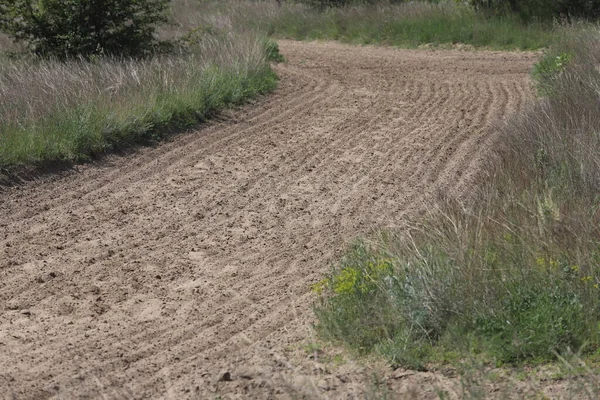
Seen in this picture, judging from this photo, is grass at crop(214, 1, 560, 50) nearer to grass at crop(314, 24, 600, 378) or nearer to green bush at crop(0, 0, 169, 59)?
green bush at crop(0, 0, 169, 59)

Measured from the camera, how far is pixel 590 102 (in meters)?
10.3

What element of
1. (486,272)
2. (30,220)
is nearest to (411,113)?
(30,220)

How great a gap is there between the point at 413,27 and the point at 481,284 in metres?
19.1

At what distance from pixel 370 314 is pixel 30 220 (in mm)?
4242

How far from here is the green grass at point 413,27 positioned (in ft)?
75.6

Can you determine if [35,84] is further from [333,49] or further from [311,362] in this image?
[333,49]

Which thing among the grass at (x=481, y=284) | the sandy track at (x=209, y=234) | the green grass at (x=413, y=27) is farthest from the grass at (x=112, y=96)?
the green grass at (x=413, y=27)

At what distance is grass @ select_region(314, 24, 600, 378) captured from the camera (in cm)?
571

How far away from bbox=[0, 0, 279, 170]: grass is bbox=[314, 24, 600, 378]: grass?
192 inches

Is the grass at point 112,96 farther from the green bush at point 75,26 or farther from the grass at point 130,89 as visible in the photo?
the green bush at point 75,26

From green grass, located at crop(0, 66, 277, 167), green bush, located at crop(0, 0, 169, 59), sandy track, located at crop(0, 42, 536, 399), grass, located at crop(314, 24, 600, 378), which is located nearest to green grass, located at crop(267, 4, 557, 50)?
sandy track, located at crop(0, 42, 536, 399)

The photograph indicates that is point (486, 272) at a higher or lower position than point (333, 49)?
higher

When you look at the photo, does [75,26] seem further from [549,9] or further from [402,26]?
[549,9]

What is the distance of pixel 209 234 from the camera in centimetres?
891
